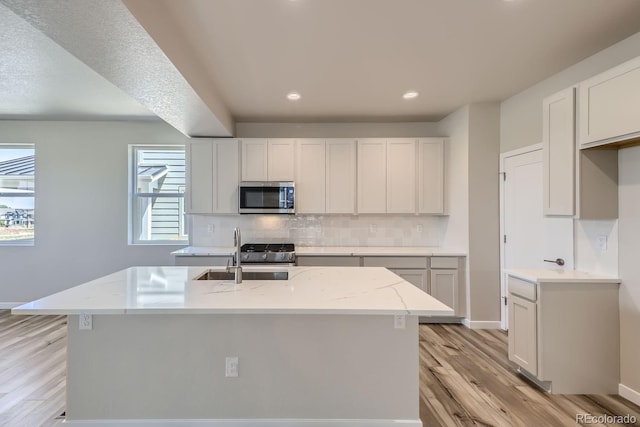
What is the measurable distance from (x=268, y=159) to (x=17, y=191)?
3670mm

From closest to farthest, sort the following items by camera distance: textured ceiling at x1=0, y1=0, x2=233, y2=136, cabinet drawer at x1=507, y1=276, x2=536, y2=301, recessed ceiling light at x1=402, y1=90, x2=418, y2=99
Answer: textured ceiling at x1=0, y1=0, x2=233, y2=136 < cabinet drawer at x1=507, y1=276, x2=536, y2=301 < recessed ceiling light at x1=402, y1=90, x2=418, y2=99

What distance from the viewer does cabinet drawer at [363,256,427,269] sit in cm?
390

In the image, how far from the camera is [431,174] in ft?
14.0

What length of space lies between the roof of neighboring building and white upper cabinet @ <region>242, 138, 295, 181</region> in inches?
123

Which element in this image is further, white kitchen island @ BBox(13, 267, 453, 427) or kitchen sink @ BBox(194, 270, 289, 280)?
kitchen sink @ BBox(194, 270, 289, 280)

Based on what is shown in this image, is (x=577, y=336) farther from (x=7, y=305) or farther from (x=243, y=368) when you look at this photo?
(x=7, y=305)

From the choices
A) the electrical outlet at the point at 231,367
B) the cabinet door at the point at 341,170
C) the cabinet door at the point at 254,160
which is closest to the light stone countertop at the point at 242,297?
the electrical outlet at the point at 231,367

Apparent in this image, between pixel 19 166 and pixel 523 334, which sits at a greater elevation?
pixel 19 166

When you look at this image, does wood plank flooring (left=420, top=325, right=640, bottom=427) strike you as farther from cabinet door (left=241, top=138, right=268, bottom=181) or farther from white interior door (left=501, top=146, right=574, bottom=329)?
cabinet door (left=241, top=138, right=268, bottom=181)

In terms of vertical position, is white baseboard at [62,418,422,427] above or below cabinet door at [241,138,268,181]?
below

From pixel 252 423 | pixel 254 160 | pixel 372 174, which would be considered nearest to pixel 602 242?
pixel 372 174

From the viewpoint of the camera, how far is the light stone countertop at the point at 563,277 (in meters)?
2.38

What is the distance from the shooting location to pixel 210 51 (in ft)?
8.36

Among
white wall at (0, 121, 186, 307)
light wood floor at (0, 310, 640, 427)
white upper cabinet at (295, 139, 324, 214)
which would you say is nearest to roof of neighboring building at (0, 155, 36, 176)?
white wall at (0, 121, 186, 307)
